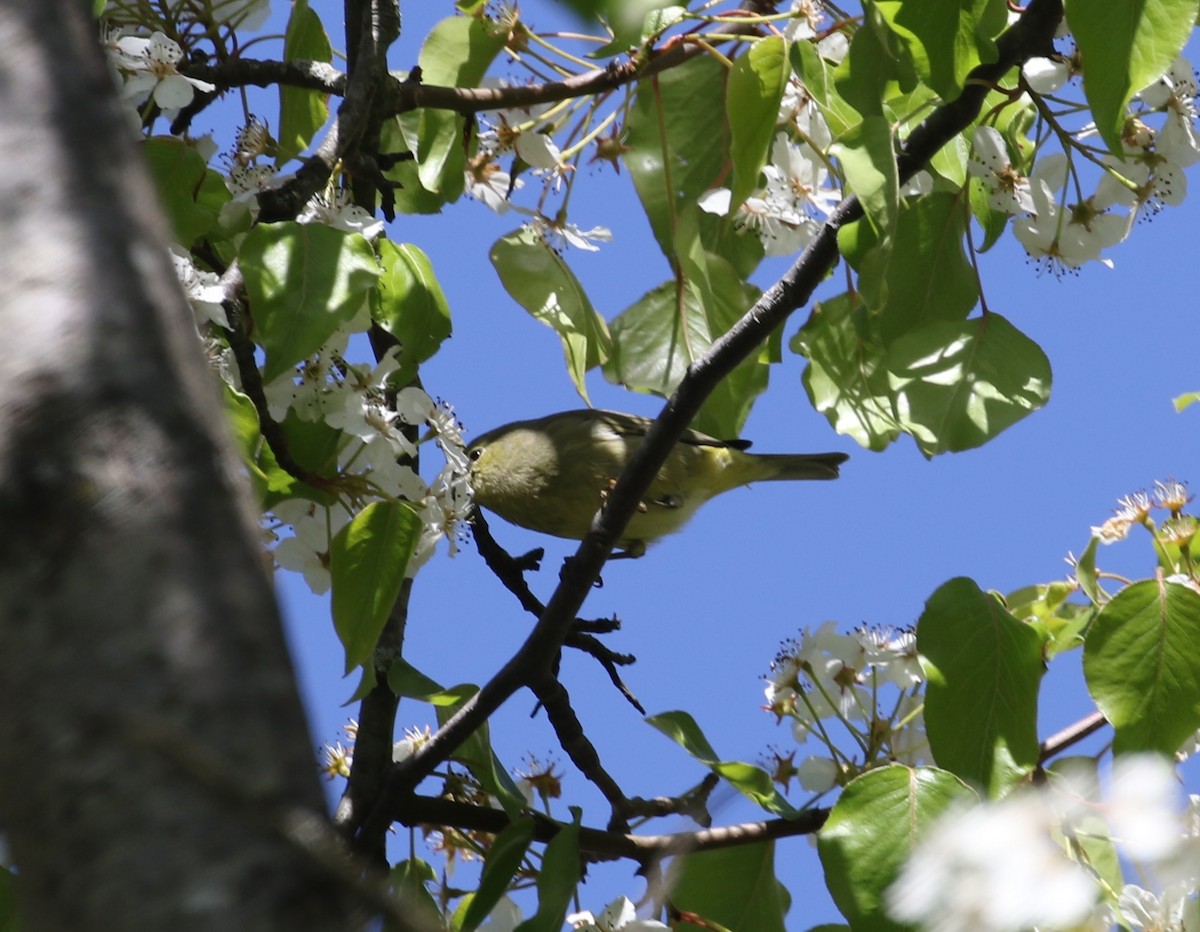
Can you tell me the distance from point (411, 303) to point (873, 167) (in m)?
0.73

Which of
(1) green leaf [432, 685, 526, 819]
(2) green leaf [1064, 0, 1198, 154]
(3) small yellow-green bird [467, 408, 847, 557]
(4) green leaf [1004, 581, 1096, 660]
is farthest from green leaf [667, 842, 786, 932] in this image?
(3) small yellow-green bird [467, 408, 847, 557]

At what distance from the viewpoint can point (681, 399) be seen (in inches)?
81.4

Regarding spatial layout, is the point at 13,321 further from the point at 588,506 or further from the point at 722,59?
the point at 588,506

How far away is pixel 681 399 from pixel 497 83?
3.04ft

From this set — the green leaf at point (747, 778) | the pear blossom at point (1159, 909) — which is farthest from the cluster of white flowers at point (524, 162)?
the pear blossom at point (1159, 909)

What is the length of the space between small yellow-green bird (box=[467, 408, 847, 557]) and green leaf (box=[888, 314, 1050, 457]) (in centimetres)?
237

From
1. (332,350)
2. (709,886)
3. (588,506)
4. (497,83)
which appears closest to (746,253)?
(497,83)

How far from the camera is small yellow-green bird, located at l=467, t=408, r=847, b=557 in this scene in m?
4.70

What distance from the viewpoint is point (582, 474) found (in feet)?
15.5

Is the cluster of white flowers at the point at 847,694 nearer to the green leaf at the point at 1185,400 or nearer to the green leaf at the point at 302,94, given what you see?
the green leaf at the point at 1185,400

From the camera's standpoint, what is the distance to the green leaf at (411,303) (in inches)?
84.0

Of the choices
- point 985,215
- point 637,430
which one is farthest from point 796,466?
point 985,215

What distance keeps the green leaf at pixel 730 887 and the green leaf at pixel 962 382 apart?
2.35 ft

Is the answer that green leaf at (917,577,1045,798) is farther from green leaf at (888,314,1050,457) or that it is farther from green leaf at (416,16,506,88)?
green leaf at (416,16,506,88)
